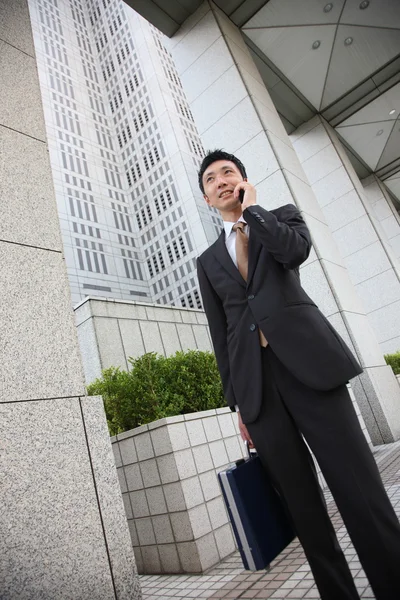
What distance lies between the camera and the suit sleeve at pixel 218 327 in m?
1.80

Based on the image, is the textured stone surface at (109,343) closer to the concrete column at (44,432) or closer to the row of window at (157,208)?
the concrete column at (44,432)

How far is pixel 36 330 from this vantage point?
2.31 metres

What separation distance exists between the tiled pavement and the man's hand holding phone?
1922 mm

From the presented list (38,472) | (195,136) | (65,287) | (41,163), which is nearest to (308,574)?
(38,472)

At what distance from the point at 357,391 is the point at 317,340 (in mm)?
4940

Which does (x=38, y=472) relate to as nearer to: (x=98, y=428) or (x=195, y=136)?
(x=98, y=428)

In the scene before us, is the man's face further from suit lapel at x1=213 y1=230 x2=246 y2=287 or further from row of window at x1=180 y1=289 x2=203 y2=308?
row of window at x1=180 y1=289 x2=203 y2=308

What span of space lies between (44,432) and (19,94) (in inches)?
101

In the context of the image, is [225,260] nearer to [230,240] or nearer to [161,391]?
[230,240]

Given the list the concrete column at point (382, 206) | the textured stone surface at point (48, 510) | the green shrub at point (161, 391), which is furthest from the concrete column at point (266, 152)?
the concrete column at point (382, 206)

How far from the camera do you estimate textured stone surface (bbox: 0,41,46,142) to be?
284 centimetres

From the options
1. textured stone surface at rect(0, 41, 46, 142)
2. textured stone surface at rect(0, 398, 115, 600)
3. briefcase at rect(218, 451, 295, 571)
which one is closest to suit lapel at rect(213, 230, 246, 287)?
briefcase at rect(218, 451, 295, 571)

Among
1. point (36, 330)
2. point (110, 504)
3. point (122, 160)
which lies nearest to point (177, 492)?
point (110, 504)

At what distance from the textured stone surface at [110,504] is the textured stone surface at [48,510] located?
40 millimetres
